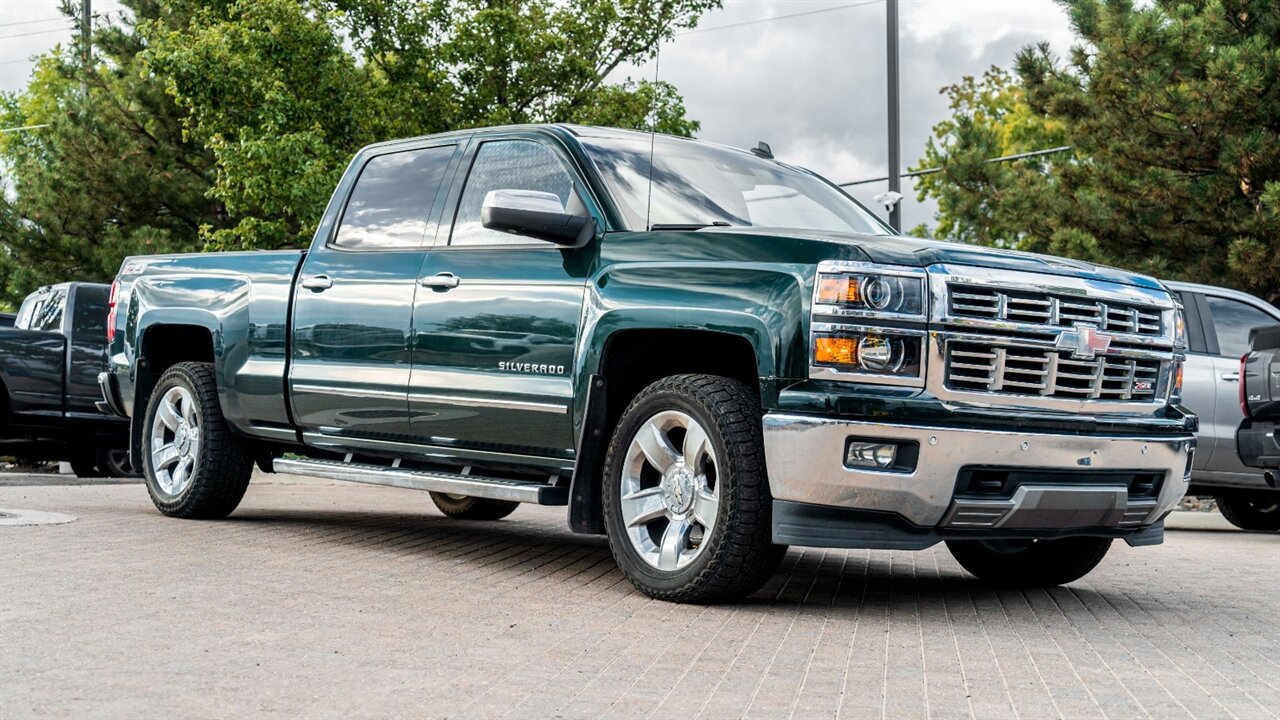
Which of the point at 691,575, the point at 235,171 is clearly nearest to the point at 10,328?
the point at 235,171

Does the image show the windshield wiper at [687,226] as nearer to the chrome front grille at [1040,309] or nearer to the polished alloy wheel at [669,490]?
the polished alloy wheel at [669,490]

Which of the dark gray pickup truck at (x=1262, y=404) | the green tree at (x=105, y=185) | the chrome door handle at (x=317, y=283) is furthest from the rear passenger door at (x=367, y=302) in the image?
the green tree at (x=105, y=185)

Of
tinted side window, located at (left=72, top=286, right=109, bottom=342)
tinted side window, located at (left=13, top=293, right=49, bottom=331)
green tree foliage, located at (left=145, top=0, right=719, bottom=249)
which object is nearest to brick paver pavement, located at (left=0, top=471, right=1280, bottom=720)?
tinted side window, located at (left=72, top=286, right=109, bottom=342)

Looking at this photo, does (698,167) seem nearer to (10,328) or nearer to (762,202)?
(762,202)

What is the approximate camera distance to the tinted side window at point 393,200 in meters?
7.86

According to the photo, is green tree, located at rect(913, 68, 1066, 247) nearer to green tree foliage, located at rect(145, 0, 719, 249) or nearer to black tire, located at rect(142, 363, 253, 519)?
green tree foliage, located at rect(145, 0, 719, 249)

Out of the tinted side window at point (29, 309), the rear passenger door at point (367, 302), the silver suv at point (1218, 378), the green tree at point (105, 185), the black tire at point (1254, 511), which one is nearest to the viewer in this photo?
the rear passenger door at point (367, 302)

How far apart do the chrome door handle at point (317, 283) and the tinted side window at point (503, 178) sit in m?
0.89

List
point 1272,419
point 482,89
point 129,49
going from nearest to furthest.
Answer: point 1272,419, point 482,89, point 129,49

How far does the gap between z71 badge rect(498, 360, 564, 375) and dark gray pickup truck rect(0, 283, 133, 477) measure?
9462 millimetres

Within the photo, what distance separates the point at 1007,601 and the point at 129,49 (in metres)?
27.3

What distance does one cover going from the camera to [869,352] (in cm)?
567

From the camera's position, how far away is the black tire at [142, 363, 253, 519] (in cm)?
884

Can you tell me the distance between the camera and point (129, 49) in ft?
99.4
